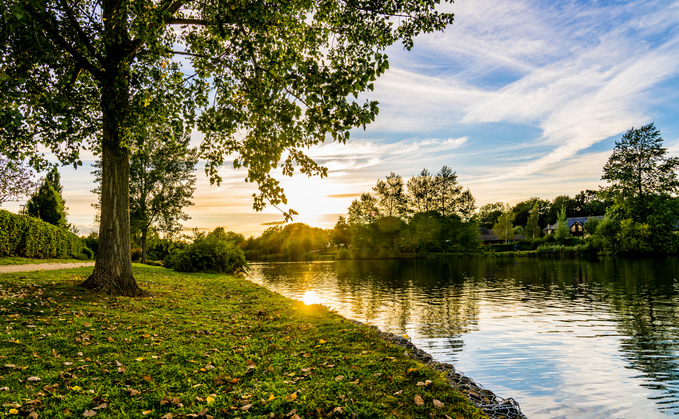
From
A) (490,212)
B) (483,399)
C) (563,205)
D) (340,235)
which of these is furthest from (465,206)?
(483,399)

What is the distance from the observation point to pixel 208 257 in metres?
32.8

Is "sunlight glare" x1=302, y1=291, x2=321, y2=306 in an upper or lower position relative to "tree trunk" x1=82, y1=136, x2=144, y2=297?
lower

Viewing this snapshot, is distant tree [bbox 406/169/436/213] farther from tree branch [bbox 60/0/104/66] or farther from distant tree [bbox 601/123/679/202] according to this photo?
tree branch [bbox 60/0/104/66]

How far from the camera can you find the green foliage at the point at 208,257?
32.0m

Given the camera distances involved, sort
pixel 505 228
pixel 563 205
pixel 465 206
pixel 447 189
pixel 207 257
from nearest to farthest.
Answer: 1. pixel 207 257
2. pixel 447 189
3. pixel 465 206
4. pixel 505 228
5. pixel 563 205

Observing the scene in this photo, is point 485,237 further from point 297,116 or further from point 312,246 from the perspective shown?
point 297,116

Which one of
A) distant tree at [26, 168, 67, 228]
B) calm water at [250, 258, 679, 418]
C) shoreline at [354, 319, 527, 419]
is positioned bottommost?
calm water at [250, 258, 679, 418]

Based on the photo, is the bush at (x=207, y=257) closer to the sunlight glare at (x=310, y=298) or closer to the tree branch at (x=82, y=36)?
the sunlight glare at (x=310, y=298)

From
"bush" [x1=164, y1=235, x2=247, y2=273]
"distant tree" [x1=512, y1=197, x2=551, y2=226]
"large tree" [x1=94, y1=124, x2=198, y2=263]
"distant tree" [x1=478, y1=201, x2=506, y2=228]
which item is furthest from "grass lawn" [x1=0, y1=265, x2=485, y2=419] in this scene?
"distant tree" [x1=512, y1=197, x2=551, y2=226]

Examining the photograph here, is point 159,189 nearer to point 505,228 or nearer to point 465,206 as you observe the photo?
point 465,206

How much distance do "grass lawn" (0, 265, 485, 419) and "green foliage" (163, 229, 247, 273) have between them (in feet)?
70.7

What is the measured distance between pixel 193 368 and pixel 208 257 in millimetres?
27779

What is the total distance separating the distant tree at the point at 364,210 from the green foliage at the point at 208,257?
51927mm

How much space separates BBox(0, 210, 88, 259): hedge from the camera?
977 inches
